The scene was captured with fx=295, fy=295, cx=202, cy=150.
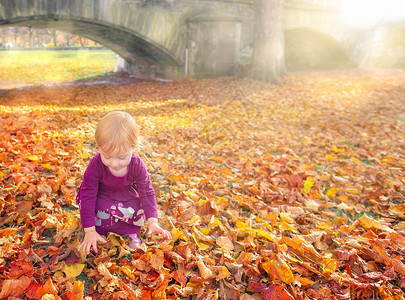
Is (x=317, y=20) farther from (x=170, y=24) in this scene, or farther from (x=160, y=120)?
(x=160, y=120)

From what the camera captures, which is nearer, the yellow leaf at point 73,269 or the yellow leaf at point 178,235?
the yellow leaf at point 73,269

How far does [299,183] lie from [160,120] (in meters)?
3.51

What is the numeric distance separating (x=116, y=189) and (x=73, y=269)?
58cm

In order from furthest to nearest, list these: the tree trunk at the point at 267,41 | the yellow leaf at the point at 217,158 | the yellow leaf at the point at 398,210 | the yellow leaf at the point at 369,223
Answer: the tree trunk at the point at 267,41 → the yellow leaf at the point at 217,158 → the yellow leaf at the point at 398,210 → the yellow leaf at the point at 369,223

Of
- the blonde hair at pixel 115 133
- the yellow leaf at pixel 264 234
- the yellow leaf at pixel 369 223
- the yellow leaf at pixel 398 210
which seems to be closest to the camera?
the blonde hair at pixel 115 133

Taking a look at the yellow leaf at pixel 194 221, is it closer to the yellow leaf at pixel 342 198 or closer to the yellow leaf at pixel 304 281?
the yellow leaf at pixel 304 281

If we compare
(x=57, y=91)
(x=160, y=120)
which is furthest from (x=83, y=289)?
(x=57, y=91)

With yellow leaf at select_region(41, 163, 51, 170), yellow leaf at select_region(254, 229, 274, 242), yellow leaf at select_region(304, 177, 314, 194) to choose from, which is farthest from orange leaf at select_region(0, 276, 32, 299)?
yellow leaf at select_region(304, 177, 314, 194)

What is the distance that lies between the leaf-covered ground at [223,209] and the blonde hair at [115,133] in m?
0.76

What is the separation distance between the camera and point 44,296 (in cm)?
159

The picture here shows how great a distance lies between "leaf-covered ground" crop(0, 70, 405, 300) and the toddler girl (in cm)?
13

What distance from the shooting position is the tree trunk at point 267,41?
33.8ft

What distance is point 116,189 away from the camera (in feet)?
7.00

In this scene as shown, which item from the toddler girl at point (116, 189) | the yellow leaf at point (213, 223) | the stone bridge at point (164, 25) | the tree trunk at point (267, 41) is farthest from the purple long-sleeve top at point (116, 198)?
the tree trunk at point (267, 41)
